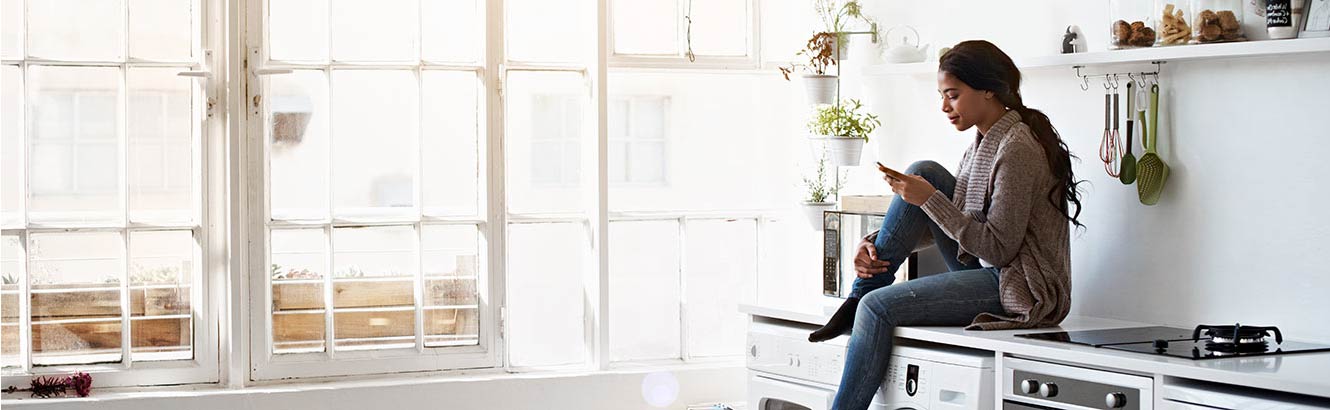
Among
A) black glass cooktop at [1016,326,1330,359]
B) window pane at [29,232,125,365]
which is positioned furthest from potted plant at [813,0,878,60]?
window pane at [29,232,125,365]

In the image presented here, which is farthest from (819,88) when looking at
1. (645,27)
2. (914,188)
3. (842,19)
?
(914,188)

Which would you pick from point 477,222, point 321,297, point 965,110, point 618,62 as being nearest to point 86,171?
point 321,297

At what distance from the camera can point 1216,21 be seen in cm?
304

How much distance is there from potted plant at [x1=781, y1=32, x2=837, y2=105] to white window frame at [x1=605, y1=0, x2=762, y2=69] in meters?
0.17

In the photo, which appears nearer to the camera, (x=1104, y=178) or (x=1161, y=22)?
(x=1161, y=22)

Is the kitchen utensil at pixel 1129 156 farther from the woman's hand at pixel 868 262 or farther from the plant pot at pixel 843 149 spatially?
the plant pot at pixel 843 149

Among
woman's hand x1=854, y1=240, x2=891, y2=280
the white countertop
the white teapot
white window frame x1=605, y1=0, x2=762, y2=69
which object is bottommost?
the white countertop

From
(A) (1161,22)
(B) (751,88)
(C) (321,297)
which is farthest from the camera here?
(B) (751,88)

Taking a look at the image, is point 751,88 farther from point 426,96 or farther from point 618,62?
point 426,96

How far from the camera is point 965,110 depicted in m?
3.32

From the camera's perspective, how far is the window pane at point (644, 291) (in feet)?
14.6

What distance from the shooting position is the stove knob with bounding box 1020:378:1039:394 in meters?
2.92

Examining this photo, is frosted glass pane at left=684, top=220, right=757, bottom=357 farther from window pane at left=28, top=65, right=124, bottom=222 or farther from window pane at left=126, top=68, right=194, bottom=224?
window pane at left=28, top=65, right=124, bottom=222

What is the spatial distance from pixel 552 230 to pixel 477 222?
0.25 metres
